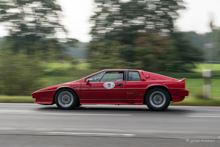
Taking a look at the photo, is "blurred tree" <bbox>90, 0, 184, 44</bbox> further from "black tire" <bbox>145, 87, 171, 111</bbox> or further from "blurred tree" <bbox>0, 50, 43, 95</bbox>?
"black tire" <bbox>145, 87, 171, 111</bbox>

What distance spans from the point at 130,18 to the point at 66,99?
90.3 ft

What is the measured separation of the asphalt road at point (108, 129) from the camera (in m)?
5.42

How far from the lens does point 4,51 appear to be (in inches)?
696

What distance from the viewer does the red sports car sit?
31.2ft

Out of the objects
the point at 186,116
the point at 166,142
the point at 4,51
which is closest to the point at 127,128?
the point at 166,142

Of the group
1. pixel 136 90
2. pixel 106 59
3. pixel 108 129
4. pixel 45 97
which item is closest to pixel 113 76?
pixel 136 90

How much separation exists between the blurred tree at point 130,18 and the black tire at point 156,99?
2576 centimetres

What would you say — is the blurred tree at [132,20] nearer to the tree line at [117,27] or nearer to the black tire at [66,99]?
the tree line at [117,27]

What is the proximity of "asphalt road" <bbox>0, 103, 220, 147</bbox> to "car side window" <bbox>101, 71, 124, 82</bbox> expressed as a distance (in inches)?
52.8

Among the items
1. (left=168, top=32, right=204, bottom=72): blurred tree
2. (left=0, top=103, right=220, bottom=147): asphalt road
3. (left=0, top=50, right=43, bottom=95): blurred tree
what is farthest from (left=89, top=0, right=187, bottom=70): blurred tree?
(left=0, top=103, right=220, bottom=147): asphalt road

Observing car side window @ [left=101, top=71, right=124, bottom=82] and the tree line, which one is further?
the tree line

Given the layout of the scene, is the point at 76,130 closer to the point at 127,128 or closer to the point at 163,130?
the point at 127,128

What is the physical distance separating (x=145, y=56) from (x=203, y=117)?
25132mm

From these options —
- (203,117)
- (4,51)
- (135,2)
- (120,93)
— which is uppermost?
(135,2)
